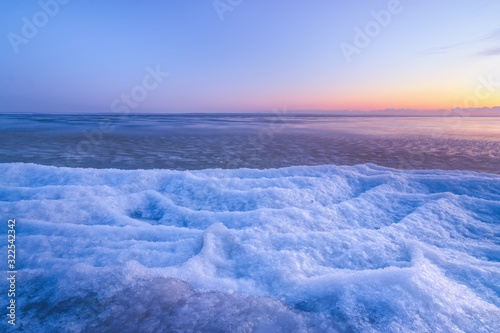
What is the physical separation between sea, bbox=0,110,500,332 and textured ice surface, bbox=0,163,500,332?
15mm

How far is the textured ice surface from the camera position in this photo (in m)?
2.16

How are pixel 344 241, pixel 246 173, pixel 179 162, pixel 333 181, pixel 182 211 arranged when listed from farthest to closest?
pixel 179 162 < pixel 246 173 < pixel 333 181 < pixel 182 211 < pixel 344 241

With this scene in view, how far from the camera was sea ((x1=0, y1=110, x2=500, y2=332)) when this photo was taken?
216cm

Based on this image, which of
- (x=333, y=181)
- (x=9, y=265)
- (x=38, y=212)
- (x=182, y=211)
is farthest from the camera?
(x=333, y=181)

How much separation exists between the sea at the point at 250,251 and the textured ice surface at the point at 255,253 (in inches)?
0.6

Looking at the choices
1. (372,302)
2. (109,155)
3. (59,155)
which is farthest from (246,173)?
(59,155)

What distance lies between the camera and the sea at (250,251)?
216 cm

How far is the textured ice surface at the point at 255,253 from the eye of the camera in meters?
2.16

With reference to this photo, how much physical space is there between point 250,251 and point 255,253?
2.9 inches

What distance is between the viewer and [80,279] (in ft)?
8.17

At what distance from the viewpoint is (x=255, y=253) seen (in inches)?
121

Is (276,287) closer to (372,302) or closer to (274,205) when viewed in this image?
(372,302)

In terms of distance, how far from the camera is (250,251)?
122 inches

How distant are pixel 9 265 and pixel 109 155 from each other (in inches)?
291
